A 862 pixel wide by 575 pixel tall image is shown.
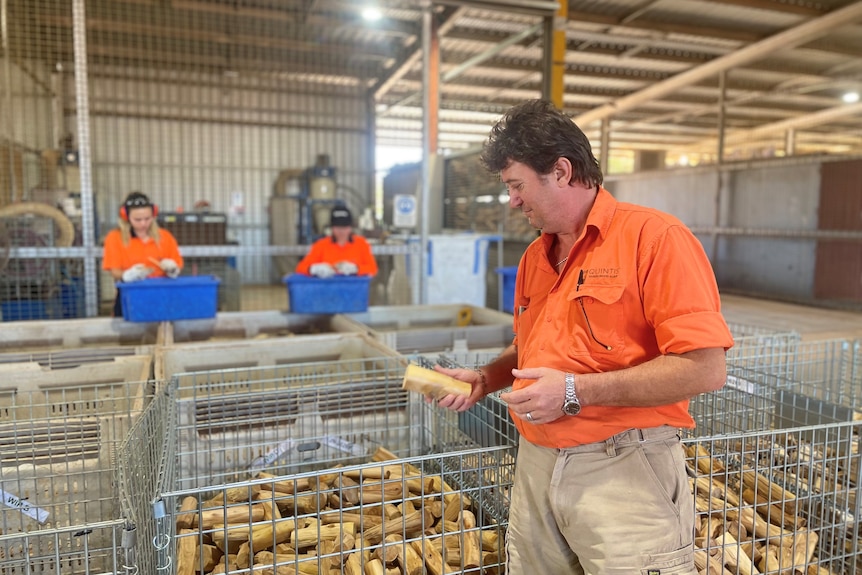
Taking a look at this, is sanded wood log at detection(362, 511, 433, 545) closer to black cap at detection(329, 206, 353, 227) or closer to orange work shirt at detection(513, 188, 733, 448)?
orange work shirt at detection(513, 188, 733, 448)

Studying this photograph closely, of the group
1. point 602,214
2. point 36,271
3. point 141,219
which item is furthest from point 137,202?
point 602,214

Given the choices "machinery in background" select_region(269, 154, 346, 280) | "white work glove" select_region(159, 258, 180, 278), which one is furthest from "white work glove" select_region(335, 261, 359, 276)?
"machinery in background" select_region(269, 154, 346, 280)

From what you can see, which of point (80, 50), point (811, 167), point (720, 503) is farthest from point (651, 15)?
point (720, 503)

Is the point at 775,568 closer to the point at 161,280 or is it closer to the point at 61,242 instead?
the point at 161,280

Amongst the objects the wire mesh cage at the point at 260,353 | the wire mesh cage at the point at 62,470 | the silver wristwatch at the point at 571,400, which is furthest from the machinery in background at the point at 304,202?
the silver wristwatch at the point at 571,400

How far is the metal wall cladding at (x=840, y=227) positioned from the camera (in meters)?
8.27

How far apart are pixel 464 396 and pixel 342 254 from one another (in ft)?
10.7

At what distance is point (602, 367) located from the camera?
1315 millimetres

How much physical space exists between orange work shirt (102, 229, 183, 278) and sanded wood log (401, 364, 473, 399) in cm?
319

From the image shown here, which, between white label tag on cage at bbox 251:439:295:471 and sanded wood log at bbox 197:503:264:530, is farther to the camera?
white label tag on cage at bbox 251:439:295:471

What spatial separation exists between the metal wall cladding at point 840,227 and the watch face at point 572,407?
→ 873cm

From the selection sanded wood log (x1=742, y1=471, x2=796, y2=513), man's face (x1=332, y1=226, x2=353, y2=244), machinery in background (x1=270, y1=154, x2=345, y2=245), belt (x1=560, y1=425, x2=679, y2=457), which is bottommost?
sanded wood log (x1=742, y1=471, x2=796, y2=513)

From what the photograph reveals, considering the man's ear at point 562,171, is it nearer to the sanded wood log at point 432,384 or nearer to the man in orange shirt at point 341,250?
the sanded wood log at point 432,384

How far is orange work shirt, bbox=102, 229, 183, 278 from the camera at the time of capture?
163 inches
